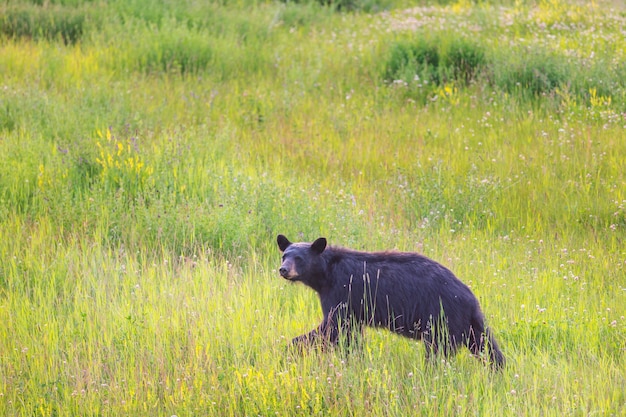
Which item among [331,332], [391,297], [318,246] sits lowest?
[331,332]

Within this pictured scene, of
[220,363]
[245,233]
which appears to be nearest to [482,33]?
[245,233]

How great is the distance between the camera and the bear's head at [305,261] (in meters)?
5.59

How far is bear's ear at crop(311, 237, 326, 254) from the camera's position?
5.56 m

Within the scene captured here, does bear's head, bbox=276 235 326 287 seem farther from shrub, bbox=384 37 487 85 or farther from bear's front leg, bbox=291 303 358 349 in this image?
shrub, bbox=384 37 487 85

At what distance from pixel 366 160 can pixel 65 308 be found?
4.67 m

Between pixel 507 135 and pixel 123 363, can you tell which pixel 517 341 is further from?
pixel 507 135

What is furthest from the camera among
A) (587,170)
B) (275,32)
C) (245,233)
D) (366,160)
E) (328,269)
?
(275,32)

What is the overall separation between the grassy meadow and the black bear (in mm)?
190

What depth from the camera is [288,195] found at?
8438mm

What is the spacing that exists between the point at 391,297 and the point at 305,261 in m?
0.65

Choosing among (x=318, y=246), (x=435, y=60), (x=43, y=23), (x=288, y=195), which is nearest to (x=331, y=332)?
(x=318, y=246)

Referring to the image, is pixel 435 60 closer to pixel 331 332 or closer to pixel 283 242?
pixel 283 242

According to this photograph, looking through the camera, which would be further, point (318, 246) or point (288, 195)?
point (288, 195)

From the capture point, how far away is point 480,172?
370 inches
